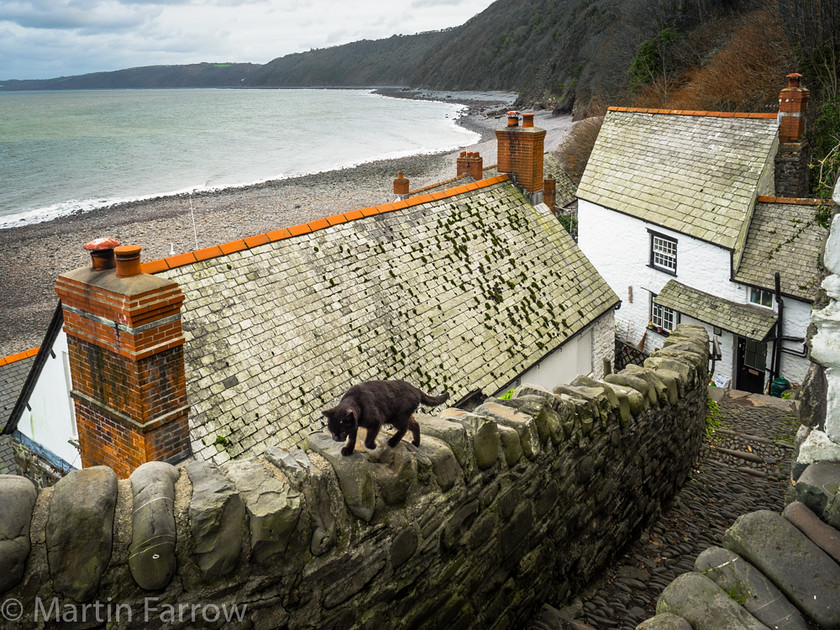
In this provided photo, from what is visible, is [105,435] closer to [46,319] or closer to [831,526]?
[831,526]

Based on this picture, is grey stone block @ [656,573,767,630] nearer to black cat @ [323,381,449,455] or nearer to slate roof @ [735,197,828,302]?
black cat @ [323,381,449,455]

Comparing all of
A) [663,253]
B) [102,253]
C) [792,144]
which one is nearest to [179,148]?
[663,253]

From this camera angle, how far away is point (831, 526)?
3.44 m

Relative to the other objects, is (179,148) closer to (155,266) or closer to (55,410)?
(155,266)

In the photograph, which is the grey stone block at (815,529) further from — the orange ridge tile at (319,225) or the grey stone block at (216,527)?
the orange ridge tile at (319,225)

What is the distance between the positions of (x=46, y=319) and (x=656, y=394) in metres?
32.0

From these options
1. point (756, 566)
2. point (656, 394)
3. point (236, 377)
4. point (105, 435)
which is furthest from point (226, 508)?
point (236, 377)

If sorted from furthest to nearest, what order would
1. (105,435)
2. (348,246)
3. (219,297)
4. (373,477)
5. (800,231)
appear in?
(800,231), (348,246), (219,297), (105,435), (373,477)

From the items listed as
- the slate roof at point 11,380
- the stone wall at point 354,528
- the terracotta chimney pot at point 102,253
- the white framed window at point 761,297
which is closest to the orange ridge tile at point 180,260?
the terracotta chimney pot at point 102,253

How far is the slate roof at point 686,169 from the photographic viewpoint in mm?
19891

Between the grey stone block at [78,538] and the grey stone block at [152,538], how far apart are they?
12cm

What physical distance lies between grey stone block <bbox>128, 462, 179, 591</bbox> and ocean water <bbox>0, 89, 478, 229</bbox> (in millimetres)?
57130

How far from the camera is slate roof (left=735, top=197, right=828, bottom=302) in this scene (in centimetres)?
1802

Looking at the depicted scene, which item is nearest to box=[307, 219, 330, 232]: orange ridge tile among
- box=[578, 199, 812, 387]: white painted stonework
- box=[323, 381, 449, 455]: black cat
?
box=[323, 381, 449, 455]: black cat
